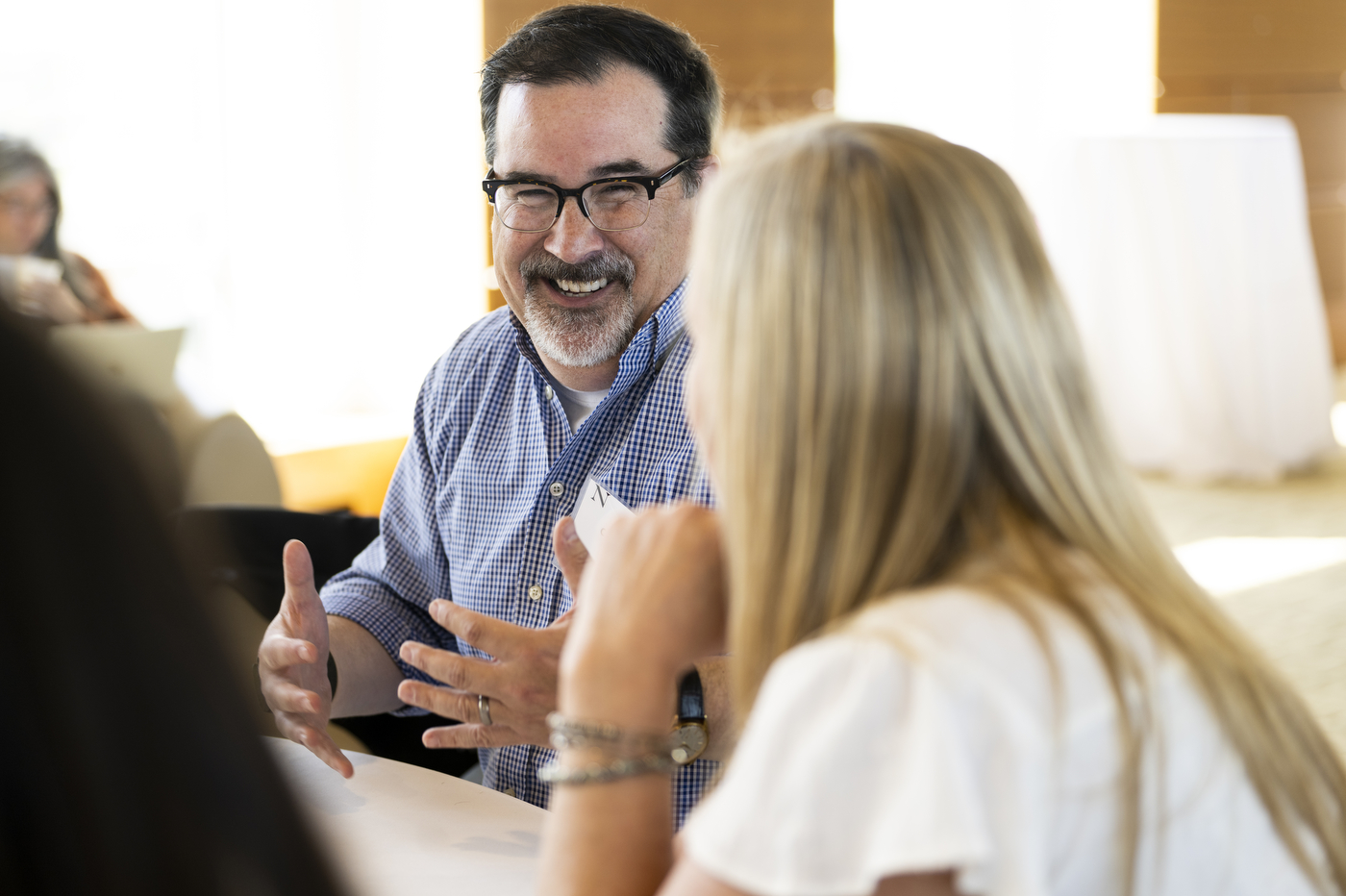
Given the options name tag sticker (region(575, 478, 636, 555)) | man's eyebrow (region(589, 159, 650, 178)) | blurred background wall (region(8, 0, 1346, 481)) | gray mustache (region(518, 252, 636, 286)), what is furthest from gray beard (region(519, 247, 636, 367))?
blurred background wall (region(8, 0, 1346, 481))

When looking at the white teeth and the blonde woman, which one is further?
the white teeth

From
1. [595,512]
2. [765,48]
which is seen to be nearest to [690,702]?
[595,512]

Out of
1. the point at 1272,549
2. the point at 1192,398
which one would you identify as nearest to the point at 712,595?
the point at 1272,549

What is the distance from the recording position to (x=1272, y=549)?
4059mm

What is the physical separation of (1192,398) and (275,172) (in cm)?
392

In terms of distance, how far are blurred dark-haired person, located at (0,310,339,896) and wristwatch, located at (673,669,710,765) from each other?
87cm

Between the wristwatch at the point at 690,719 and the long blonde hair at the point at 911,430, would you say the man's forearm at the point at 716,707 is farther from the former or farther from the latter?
the long blonde hair at the point at 911,430

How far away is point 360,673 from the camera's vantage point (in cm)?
158

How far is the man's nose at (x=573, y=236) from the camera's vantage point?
1.66 metres

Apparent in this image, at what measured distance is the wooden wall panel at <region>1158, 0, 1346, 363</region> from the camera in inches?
279

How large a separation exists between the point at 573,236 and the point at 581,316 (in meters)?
0.11

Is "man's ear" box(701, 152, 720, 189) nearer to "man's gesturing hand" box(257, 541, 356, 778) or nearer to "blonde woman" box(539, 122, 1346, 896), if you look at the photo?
"man's gesturing hand" box(257, 541, 356, 778)

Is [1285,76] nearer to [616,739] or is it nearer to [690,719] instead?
[690,719]

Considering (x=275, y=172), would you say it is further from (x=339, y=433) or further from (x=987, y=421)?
(x=987, y=421)
